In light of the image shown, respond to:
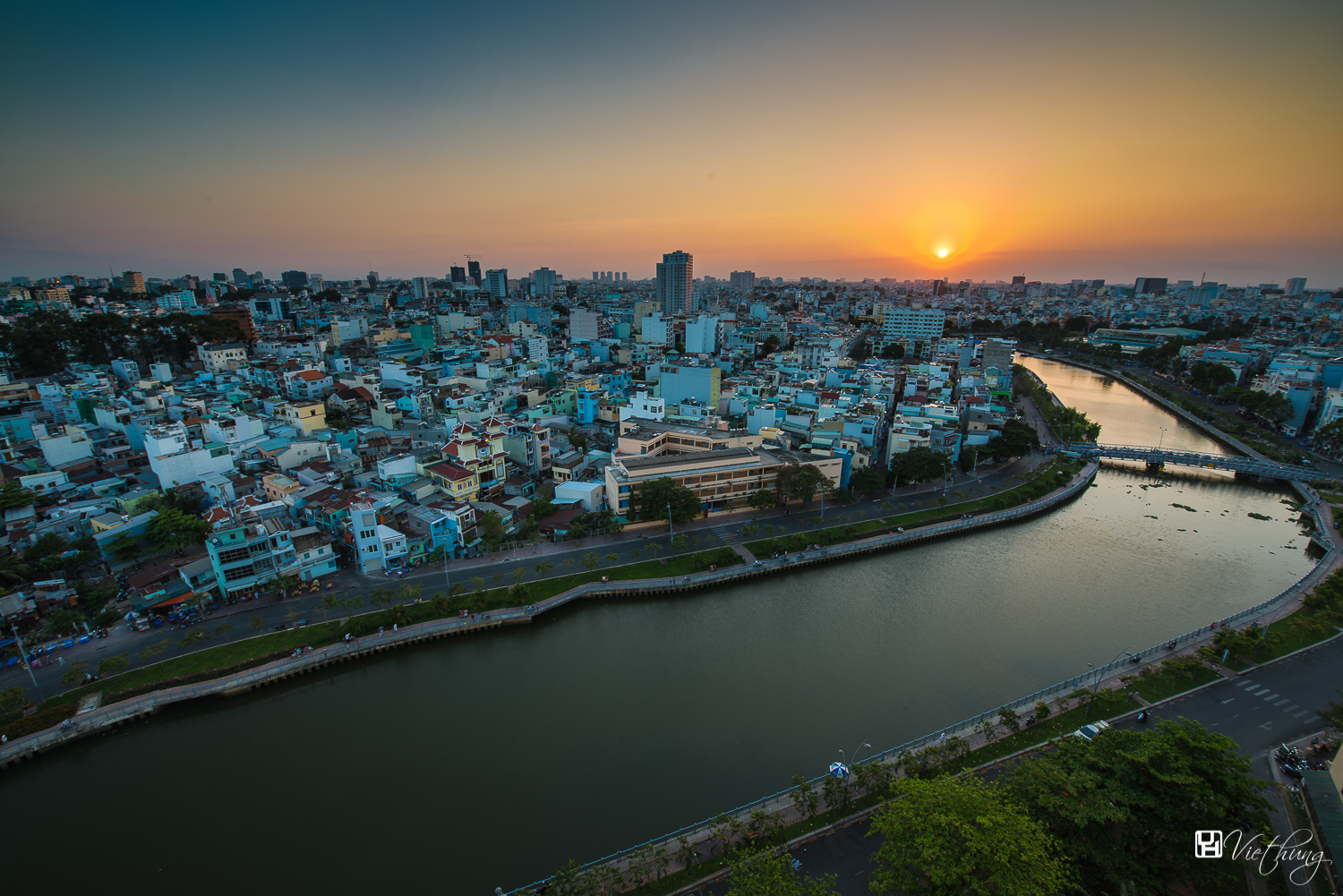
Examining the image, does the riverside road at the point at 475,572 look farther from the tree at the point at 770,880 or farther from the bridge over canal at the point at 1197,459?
the tree at the point at 770,880

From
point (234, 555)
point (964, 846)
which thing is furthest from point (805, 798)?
point (234, 555)

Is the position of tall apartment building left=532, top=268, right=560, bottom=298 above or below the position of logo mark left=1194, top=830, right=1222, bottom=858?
above

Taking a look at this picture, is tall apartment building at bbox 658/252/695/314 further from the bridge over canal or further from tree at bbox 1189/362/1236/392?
the bridge over canal

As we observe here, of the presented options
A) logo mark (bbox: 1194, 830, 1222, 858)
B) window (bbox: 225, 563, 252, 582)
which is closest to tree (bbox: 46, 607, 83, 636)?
window (bbox: 225, 563, 252, 582)

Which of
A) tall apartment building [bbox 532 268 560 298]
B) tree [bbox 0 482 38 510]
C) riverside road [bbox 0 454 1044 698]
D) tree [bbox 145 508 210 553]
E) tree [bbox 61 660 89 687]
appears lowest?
riverside road [bbox 0 454 1044 698]

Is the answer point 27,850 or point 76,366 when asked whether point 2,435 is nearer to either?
point 76,366

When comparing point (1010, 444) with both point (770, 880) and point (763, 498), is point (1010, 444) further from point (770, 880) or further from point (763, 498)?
point (770, 880)
